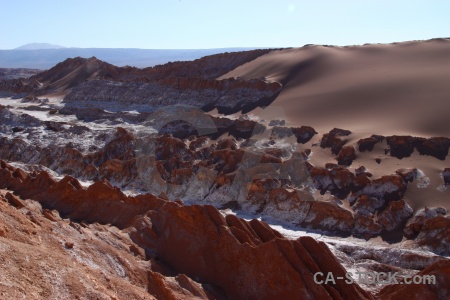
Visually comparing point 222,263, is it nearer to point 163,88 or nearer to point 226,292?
point 226,292

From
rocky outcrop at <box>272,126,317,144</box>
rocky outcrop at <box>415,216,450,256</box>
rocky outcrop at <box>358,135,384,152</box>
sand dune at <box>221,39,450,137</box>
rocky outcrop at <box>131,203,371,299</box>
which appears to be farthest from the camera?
sand dune at <box>221,39,450,137</box>

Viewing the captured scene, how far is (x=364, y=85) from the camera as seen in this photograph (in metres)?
36.3

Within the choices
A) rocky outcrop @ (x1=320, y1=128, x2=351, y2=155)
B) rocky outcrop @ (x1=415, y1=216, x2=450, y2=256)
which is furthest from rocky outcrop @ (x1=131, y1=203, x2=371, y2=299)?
rocky outcrop @ (x1=320, y1=128, x2=351, y2=155)

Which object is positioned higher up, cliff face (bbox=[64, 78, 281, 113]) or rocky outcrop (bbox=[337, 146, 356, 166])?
cliff face (bbox=[64, 78, 281, 113])

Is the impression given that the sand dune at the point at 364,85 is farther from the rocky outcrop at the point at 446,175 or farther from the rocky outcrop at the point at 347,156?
the rocky outcrop at the point at 446,175

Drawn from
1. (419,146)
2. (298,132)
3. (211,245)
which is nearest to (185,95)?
(298,132)

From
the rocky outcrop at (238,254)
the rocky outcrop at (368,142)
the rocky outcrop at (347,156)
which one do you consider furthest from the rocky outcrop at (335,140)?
the rocky outcrop at (238,254)

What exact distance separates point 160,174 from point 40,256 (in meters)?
17.4

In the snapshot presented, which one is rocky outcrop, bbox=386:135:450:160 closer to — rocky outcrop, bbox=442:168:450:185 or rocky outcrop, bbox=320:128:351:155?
rocky outcrop, bbox=442:168:450:185

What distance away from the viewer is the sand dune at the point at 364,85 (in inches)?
1134

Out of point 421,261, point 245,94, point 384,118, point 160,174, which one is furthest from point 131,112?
point 421,261

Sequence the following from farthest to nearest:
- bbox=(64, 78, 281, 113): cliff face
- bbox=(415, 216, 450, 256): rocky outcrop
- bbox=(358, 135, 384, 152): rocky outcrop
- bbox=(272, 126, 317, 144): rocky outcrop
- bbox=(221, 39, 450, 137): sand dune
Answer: bbox=(64, 78, 281, 113): cliff face → bbox=(221, 39, 450, 137): sand dune → bbox=(272, 126, 317, 144): rocky outcrop → bbox=(358, 135, 384, 152): rocky outcrop → bbox=(415, 216, 450, 256): rocky outcrop

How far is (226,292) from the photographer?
11.5m

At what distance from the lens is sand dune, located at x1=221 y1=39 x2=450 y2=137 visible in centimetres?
2880
